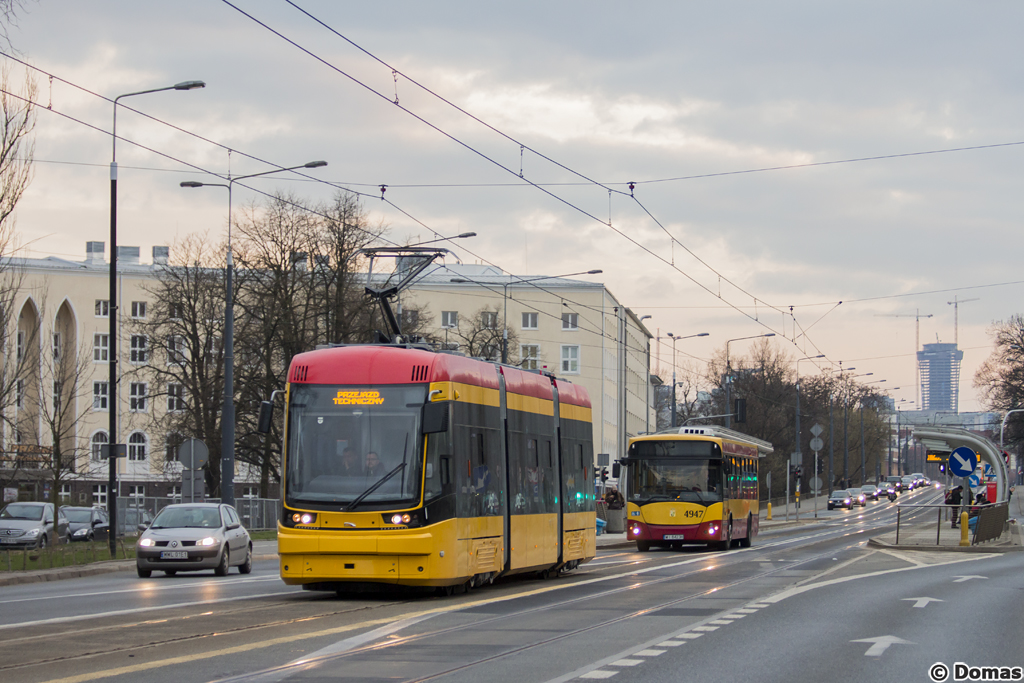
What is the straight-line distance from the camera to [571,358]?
97438 millimetres

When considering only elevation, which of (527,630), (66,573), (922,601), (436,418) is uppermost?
(436,418)

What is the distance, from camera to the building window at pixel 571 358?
97.1m

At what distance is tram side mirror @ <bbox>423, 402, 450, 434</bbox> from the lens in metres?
16.0

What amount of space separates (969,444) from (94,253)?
6813 centimetres

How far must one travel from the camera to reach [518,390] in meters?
20.0

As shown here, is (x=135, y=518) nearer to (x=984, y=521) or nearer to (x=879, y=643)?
(x=984, y=521)

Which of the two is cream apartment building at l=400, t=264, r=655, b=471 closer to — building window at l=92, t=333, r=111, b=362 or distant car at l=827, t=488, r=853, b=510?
distant car at l=827, t=488, r=853, b=510

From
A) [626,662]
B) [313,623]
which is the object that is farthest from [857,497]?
[626,662]

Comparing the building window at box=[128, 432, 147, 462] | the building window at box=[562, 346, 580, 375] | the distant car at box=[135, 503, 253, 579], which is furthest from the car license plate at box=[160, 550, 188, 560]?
the building window at box=[562, 346, 580, 375]

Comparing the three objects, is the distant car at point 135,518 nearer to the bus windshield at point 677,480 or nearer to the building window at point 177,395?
the building window at point 177,395

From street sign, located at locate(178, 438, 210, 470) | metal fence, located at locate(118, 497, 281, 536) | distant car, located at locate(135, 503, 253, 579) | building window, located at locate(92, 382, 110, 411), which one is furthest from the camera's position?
building window, located at locate(92, 382, 110, 411)

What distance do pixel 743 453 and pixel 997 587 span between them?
17171mm

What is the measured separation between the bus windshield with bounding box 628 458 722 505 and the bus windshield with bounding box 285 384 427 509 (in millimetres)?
18538

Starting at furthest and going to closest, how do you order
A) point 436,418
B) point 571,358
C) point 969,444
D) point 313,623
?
point 571,358 → point 969,444 → point 436,418 → point 313,623
